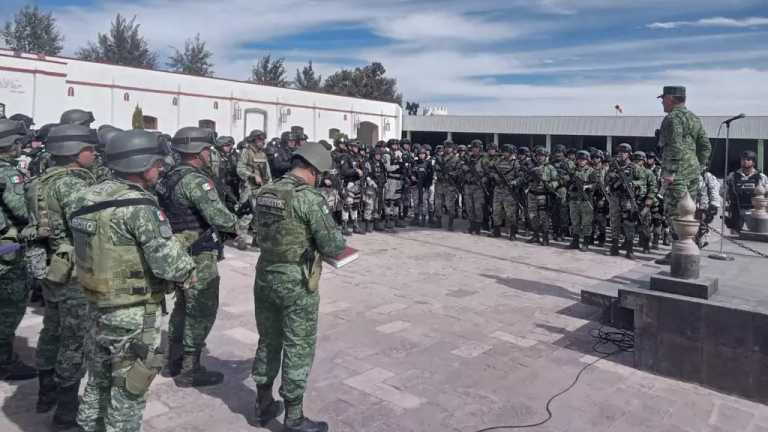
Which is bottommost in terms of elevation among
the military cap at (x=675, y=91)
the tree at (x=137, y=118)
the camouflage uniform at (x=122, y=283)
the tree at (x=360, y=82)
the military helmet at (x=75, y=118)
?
the camouflage uniform at (x=122, y=283)

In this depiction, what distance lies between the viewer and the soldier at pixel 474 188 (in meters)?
12.2

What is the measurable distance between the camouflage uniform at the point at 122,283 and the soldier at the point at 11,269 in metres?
1.76

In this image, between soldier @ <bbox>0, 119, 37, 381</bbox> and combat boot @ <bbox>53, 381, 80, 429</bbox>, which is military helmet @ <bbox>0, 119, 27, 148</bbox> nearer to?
soldier @ <bbox>0, 119, 37, 381</bbox>

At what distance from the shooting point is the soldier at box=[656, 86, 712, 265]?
6.41 meters

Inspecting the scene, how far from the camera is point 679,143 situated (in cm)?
641

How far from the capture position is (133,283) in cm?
296

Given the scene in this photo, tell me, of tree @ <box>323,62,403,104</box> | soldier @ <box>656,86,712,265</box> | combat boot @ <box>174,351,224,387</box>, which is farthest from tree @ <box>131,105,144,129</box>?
tree @ <box>323,62,403,104</box>

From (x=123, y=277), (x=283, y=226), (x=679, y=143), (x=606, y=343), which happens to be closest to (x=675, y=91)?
(x=679, y=143)

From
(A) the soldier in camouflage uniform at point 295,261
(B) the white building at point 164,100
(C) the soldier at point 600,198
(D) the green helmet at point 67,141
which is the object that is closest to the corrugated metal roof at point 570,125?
(B) the white building at point 164,100

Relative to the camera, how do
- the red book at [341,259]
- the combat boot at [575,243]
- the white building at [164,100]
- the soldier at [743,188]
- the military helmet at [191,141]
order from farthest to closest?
the white building at [164,100], the combat boot at [575,243], the soldier at [743,188], the military helmet at [191,141], the red book at [341,259]

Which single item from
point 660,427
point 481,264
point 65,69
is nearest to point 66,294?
point 660,427

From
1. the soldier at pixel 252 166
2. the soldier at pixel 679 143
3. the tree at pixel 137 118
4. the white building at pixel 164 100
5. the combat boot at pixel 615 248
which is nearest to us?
the soldier at pixel 679 143

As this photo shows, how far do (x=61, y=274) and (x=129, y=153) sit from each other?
3.55ft

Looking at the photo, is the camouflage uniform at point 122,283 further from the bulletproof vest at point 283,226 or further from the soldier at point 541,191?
the soldier at point 541,191
